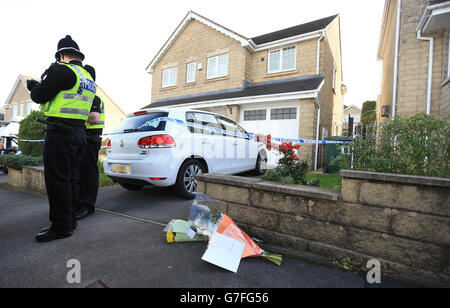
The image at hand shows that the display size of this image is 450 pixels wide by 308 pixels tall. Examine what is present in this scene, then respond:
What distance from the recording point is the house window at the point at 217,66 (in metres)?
12.0

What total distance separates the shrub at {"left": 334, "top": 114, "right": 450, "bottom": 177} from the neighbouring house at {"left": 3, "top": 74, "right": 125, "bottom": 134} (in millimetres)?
28693

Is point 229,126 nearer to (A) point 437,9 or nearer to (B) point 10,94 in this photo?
(A) point 437,9

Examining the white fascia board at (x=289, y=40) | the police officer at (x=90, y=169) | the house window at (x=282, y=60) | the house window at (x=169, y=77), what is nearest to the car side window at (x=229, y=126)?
the police officer at (x=90, y=169)

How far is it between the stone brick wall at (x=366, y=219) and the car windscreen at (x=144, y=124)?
1.98m

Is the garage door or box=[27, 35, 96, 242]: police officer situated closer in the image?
box=[27, 35, 96, 242]: police officer

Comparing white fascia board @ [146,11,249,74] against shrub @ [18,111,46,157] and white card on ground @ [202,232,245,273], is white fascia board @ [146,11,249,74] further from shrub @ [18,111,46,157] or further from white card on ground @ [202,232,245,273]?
white card on ground @ [202,232,245,273]

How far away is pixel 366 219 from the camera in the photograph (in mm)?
1939

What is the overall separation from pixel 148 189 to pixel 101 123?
6.64 ft

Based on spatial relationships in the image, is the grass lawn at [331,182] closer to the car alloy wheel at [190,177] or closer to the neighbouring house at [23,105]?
the car alloy wheel at [190,177]

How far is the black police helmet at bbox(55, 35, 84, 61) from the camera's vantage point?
2768 mm

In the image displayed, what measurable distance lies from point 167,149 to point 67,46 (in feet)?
5.96

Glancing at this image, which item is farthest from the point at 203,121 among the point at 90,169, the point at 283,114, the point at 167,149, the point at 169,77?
the point at 169,77

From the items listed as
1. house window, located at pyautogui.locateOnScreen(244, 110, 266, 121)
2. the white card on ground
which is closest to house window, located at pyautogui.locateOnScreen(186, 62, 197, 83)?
house window, located at pyautogui.locateOnScreen(244, 110, 266, 121)
